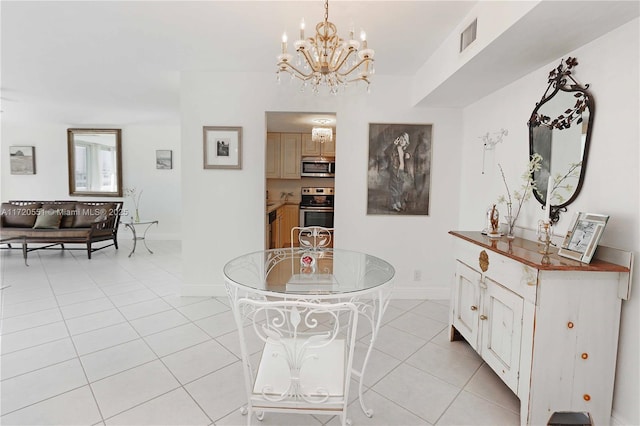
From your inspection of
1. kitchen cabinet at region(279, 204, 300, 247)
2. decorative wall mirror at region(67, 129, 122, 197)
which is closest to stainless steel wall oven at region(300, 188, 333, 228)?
kitchen cabinet at region(279, 204, 300, 247)

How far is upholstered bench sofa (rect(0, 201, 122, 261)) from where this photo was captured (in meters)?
5.00

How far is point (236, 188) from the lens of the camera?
330 cm

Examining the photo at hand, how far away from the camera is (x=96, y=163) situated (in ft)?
20.5

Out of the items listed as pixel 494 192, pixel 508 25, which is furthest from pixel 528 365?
pixel 508 25

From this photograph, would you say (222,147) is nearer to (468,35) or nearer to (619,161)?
(468,35)

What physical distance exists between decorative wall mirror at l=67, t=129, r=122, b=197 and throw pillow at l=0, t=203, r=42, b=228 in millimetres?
819

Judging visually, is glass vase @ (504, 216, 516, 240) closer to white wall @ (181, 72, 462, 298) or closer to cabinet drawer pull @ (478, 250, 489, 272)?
cabinet drawer pull @ (478, 250, 489, 272)

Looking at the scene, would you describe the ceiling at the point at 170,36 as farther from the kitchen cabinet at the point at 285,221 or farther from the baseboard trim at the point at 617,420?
the kitchen cabinet at the point at 285,221

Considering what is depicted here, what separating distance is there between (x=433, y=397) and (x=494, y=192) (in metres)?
1.76

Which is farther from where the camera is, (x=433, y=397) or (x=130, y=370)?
(x=130, y=370)

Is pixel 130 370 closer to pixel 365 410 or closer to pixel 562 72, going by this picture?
pixel 365 410

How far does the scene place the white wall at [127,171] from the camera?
614cm

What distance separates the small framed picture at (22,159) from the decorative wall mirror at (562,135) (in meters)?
8.27

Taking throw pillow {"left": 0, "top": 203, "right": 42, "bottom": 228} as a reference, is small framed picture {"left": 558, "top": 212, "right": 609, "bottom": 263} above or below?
above
